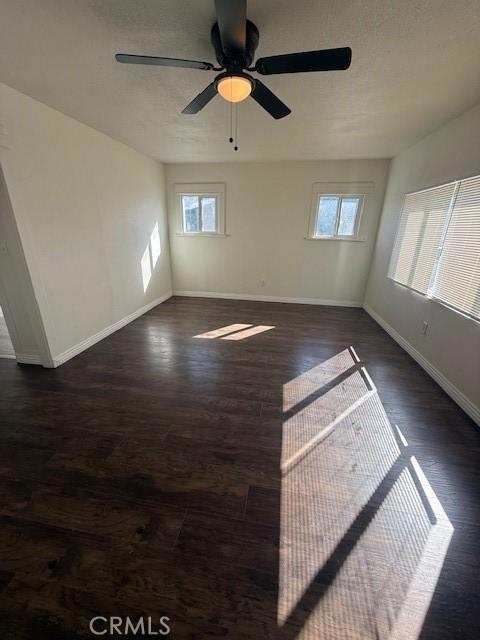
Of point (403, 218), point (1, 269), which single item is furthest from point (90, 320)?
point (403, 218)

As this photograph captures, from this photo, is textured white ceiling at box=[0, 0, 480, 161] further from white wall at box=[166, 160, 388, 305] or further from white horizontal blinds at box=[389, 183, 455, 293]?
white wall at box=[166, 160, 388, 305]

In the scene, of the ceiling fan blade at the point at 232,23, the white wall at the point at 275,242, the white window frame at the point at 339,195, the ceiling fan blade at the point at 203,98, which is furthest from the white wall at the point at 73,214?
the white window frame at the point at 339,195

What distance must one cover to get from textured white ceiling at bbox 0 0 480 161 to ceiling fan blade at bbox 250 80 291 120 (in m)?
0.27

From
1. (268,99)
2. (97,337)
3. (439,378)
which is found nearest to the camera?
(268,99)

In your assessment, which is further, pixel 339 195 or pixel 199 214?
pixel 199 214

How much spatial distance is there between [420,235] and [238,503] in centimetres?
344

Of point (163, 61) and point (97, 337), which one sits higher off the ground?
point (163, 61)

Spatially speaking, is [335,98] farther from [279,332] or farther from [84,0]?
[279,332]

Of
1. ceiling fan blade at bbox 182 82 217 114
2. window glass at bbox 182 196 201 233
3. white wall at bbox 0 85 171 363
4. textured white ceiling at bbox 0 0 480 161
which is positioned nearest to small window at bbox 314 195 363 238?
textured white ceiling at bbox 0 0 480 161

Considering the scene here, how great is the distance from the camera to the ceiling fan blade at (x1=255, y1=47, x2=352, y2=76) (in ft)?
4.03

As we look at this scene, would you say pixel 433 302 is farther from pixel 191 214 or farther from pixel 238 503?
pixel 191 214

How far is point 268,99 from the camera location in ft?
5.41

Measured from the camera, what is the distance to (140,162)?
3885mm

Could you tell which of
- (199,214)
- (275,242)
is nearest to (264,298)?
(275,242)
